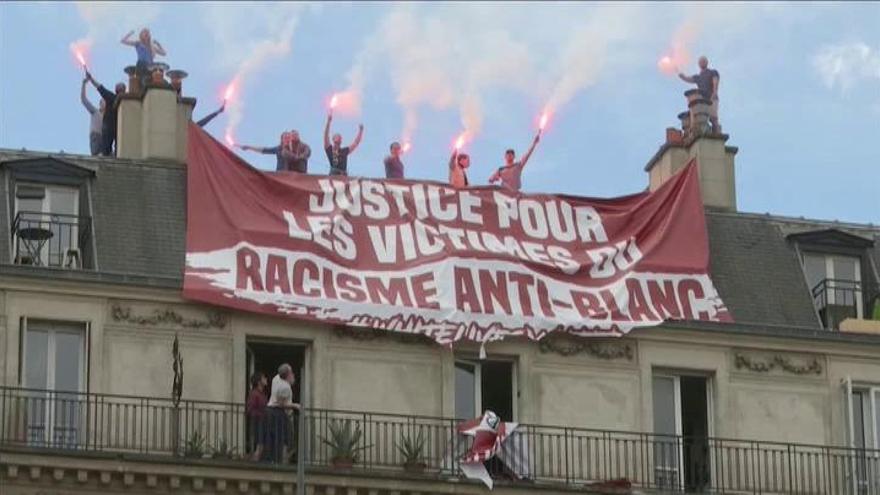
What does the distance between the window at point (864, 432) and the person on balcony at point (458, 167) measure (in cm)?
777

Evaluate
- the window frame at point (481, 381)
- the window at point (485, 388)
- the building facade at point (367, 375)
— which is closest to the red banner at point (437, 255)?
the building facade at point (367, 375)

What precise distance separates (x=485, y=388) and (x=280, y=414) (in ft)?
14.1

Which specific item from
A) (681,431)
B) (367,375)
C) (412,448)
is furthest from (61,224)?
(681,431)

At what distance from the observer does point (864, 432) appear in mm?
61500

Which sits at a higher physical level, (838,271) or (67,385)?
(838,271)

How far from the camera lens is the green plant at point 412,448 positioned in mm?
58344

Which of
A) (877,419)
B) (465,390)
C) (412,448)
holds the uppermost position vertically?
(465,390)

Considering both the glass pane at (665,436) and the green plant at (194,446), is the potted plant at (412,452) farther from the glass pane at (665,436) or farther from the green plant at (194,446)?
the glass pane at (665,436)

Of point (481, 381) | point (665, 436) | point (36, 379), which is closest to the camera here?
point (36, 379)

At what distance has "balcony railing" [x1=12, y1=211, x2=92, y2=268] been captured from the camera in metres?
59.0

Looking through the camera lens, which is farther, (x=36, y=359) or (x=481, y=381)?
(x=481, y=381)

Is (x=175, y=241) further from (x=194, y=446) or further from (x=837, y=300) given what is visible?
(x=837, y=300)

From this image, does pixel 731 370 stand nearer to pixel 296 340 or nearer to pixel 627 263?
pixel 627 263

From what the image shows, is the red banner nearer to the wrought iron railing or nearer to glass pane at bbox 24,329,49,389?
the wrought iron railing
